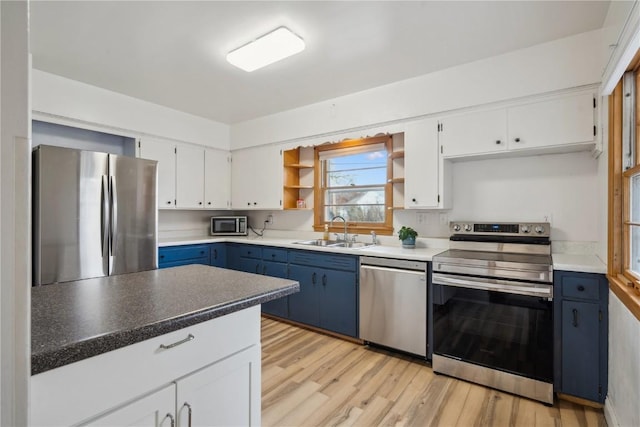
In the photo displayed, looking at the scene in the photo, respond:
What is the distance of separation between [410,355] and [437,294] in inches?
25.2

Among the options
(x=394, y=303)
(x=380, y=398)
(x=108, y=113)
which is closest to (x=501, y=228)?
(x=394, y=303)

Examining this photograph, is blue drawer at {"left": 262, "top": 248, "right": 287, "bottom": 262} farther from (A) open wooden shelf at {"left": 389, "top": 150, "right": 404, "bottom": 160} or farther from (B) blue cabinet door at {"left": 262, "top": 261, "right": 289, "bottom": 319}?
(A) open wooden shelf at {"left": 389, "top": 150, "right": 404, "bottom": 160}

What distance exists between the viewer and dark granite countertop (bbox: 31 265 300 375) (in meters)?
0.82

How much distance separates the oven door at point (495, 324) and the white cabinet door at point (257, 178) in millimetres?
2257

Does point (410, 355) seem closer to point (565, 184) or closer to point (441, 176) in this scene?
point (441, 176)

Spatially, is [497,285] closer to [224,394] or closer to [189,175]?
[224,394]

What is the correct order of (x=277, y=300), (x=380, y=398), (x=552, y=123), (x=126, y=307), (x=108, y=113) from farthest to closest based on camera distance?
(x=277, y=300) → (x=108, y=113) → (x=552, y=123) → (x=380, y=398) → (x=126, y=307)

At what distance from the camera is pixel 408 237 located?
300cm

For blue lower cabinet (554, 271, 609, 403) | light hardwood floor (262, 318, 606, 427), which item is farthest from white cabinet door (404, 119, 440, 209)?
light hardwood floor (262, 318, 606, 427)

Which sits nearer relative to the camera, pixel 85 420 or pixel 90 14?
pixel 85 420

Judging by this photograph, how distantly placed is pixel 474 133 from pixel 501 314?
141 centimetres

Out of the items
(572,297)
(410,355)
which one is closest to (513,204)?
Result: (572,297)

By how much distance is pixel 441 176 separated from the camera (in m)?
2.79

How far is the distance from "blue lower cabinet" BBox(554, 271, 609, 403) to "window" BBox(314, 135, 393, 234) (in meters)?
1.64
